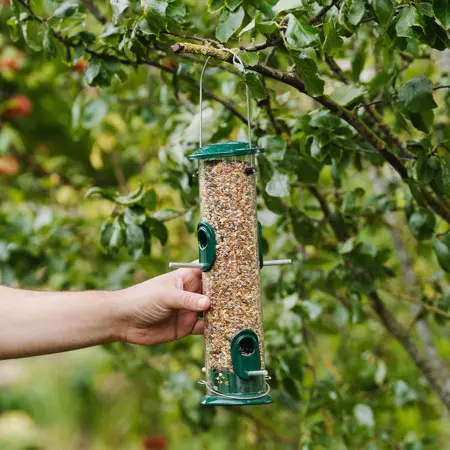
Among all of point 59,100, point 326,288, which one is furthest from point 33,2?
point 59,100

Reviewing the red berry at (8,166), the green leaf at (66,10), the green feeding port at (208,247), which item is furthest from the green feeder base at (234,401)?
the red berry at (8,166)

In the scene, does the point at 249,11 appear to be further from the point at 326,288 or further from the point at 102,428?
the point at 102,428

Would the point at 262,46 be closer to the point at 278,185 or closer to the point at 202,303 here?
the point at 278,185

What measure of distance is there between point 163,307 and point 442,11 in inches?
43.9

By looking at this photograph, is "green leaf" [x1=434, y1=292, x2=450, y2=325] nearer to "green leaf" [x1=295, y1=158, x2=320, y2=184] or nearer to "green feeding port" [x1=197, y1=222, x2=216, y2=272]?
"green leaf" [x1=295, y1=158, x2=320, y2=184]

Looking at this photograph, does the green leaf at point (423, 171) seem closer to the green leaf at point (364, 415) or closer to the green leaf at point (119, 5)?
the green leaf at point (119, 5)

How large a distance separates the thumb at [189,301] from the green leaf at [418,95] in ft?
→ 2.47

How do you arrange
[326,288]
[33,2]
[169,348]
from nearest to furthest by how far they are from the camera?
[33,2] → [326,288] → [169,348]

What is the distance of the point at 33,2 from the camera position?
2180 millimetres

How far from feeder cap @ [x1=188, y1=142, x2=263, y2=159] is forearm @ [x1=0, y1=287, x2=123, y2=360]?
1.91 ft

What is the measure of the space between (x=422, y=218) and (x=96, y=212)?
7.52 feet

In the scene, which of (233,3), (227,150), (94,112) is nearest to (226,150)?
(227,150)

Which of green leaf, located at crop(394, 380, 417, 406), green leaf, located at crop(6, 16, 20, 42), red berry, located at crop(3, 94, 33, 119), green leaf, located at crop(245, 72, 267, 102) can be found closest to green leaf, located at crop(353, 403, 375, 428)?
green leaf, located at crop(394, 380, 417, 406)

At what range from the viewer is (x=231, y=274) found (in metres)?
2.09
